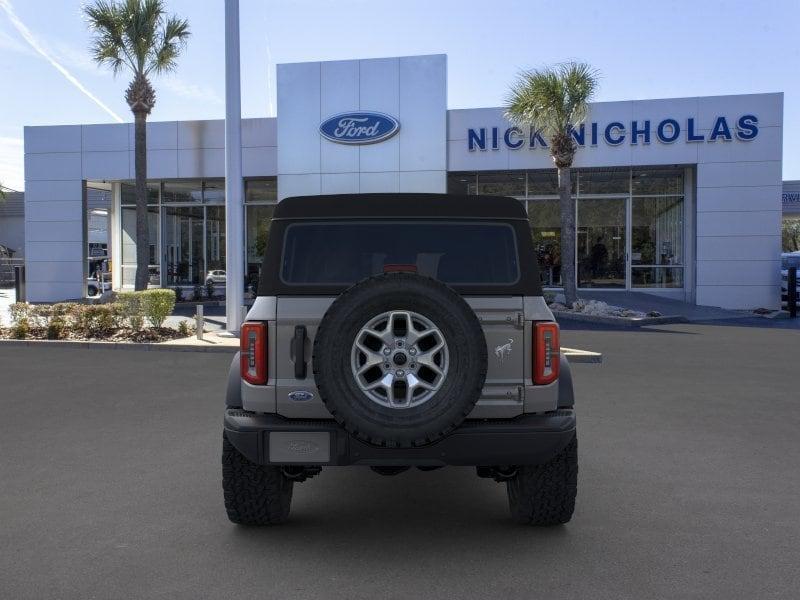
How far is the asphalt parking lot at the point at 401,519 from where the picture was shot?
387 centimetres

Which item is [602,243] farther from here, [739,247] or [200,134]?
[200,134]

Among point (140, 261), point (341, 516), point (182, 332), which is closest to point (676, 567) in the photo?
point (341, 516)

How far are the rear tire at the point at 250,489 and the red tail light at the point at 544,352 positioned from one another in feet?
5.05

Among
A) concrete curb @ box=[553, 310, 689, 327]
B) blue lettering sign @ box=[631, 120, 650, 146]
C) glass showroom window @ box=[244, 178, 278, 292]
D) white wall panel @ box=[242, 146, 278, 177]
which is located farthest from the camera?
glass showroom window @ box=[244, 178, 278, 292]

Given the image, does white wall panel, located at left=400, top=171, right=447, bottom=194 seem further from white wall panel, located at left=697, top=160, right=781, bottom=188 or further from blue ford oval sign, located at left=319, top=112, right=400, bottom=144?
white wall panel, located at left=697, top=160, right=781, bottom=188

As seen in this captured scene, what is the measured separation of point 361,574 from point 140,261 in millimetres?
22259

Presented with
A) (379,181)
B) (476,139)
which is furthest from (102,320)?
(476,139)

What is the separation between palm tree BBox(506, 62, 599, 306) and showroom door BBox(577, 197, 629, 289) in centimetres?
537

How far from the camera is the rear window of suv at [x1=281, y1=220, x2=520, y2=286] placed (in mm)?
4527

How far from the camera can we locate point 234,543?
4426 mm

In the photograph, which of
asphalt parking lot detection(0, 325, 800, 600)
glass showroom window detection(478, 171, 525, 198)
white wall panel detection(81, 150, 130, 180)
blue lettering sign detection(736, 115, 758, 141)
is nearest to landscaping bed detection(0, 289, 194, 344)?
asphalt parking lot detection(0, 325, 800, 600)

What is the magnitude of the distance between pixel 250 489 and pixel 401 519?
95 cm

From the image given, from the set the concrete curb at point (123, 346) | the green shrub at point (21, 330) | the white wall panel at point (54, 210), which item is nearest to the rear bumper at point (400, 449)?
the concrete curb at point (123, 346)

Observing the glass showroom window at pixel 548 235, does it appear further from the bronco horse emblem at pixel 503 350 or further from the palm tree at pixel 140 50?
the bronco horse emblem at pixel 503 350
